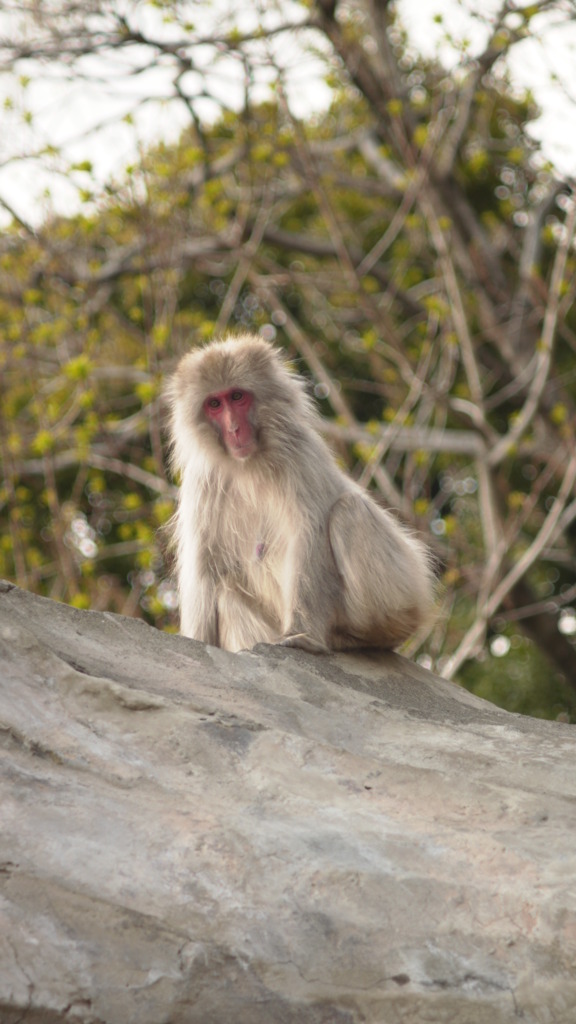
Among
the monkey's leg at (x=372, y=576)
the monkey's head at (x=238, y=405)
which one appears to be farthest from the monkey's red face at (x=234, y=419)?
the monkey's leg at (x=372, y=576)

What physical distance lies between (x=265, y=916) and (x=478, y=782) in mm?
848

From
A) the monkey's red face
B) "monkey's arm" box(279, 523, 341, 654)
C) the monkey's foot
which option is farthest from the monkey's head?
the monkey's foot

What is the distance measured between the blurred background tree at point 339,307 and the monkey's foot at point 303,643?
1.97 metres

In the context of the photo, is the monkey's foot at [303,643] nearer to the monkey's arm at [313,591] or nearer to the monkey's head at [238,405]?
the monkey's arm at [313,591]

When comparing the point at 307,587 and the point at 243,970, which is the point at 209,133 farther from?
the point at 243,970

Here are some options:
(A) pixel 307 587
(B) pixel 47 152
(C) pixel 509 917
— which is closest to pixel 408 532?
(A) pixel 307 587

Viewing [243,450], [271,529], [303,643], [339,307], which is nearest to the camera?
[303,643]

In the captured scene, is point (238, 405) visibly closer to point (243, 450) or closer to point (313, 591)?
point (243, 450)

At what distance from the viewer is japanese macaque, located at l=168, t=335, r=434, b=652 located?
474cm

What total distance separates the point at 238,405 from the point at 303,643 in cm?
111

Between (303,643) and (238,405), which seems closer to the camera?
(303,643)

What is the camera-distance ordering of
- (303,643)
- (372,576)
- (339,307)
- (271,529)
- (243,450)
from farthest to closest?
1. (339,307)
2. (271,529)
3. (243,450)
4. (372,576)
5. (303,643)

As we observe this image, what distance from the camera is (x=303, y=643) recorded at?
454 centimetres

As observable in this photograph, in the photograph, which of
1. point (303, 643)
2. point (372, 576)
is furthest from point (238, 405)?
point (303, 643)
